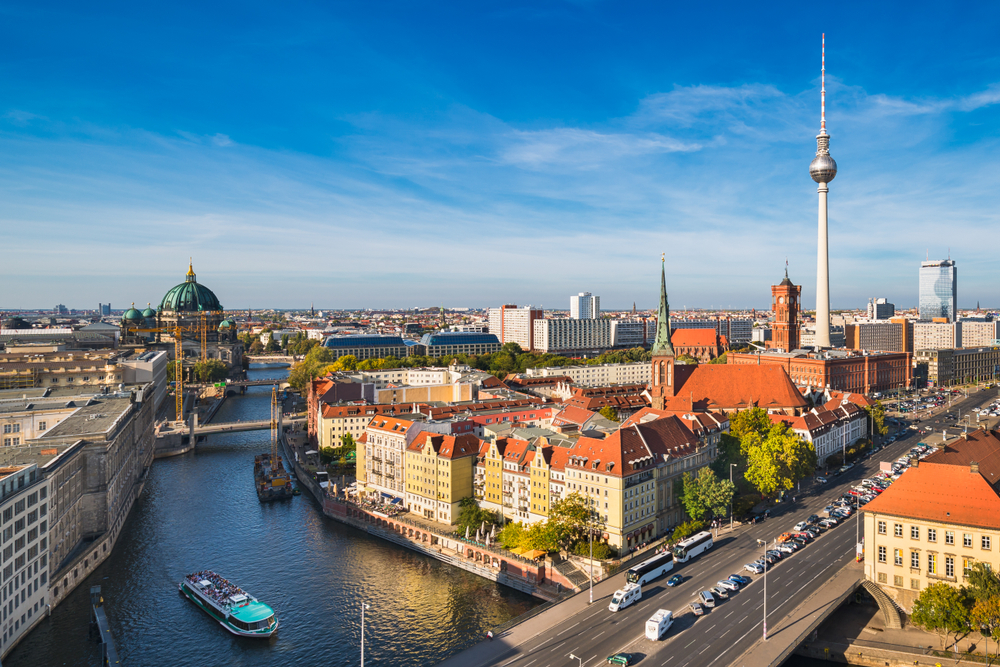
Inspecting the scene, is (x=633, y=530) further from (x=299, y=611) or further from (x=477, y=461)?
(x=299, y=611)

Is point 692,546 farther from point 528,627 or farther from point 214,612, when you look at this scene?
point 214,612

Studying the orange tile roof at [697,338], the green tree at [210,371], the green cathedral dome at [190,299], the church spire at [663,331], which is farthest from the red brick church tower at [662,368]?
the green cathedral dome at [190,299]

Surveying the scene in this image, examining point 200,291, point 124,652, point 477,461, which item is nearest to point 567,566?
point 477,461

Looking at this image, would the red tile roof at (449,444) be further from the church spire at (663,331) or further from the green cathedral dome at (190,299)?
the green cathedral dome at (190,299)

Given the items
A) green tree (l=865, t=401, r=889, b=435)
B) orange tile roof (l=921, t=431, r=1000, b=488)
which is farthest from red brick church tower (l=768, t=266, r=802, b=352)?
orange tile roof (l=921, t=431, r=1000, b=488)

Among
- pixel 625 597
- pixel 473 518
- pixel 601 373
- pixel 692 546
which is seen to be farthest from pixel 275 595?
pixel 601 373

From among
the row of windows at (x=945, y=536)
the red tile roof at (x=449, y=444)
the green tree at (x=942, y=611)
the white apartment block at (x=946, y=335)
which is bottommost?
the green tree at (x=942, y=611)
